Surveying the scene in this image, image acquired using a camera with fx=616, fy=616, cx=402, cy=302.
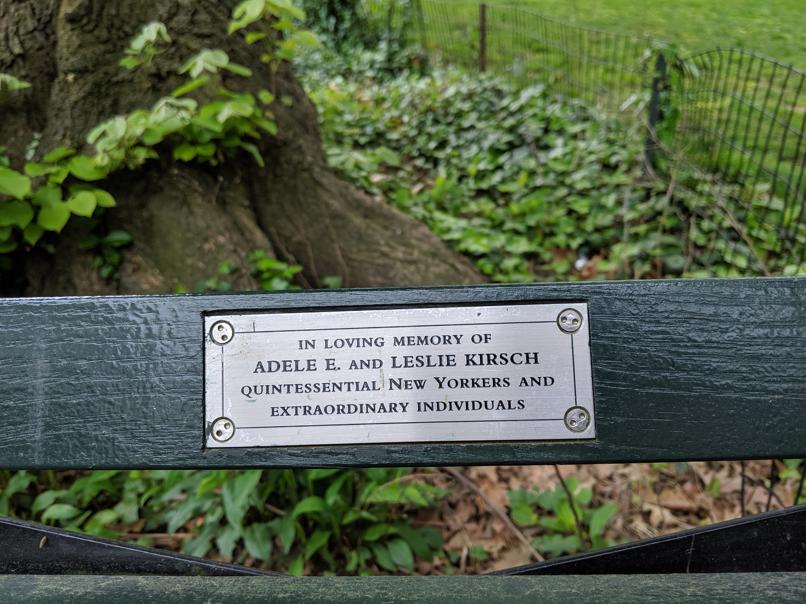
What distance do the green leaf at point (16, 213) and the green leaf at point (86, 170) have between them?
0.63 ft

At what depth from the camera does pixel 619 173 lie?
386cm

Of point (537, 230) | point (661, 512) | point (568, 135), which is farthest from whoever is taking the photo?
point (568, 135)

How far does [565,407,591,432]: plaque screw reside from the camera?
3.20 feet

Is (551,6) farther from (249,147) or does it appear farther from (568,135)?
(249,147)

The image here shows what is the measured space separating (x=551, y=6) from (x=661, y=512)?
660cm

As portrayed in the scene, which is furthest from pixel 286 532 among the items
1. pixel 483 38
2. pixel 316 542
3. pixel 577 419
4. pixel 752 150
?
pixel 483 38

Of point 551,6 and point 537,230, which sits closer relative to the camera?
point 537,230

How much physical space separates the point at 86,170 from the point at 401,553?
165 cm

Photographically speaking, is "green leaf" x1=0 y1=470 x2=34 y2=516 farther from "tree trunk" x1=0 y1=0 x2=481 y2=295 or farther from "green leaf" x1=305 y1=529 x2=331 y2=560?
"green leaf" x1=305 y1=529 x2=331 y2=560

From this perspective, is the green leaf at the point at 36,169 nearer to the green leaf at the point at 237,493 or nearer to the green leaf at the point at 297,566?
the green leaf at the point at 237,493

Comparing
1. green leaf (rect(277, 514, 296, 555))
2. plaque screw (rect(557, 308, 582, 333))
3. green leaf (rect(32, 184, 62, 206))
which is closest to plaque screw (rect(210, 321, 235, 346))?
plaque screw (rect(557, 308, 582, 333))

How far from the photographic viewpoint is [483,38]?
239 inches

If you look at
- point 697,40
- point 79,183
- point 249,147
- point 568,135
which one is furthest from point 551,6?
point 79,183

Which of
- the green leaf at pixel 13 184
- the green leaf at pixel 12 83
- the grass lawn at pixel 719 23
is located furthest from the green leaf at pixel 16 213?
the grass lawn at pixel 719 23
